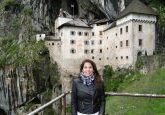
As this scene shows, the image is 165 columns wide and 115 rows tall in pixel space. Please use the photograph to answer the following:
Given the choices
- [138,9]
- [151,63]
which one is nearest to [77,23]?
[138,9]

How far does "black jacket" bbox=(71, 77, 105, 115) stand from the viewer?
29.2 feet

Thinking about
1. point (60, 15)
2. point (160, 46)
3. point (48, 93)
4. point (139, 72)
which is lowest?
point (48, 93)

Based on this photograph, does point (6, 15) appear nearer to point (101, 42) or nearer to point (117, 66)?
point (101, 42)

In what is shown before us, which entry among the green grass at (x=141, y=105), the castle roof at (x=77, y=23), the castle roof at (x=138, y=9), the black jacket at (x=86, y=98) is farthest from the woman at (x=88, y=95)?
the castle roof at (x=77, y=23)

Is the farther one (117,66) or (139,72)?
(117,66)

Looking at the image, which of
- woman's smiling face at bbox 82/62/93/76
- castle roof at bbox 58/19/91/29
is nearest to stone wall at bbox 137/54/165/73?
castle roof at bbox 58/19/91/29

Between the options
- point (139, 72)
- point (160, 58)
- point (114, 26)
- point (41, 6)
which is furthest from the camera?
point (41, 6)

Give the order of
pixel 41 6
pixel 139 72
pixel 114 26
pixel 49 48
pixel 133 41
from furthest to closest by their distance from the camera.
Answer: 1. pixel 41 6
2. pixel 49 48
3. pixel 114 26
4. pixel 133 41
5. pixel 139 72

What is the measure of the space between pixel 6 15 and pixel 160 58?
33.7 m

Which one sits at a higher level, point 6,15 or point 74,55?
point 6,15

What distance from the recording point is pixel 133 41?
5284 centimetres

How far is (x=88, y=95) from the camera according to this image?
8898 mm

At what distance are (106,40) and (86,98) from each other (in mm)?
50421

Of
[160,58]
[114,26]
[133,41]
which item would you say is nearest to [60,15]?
[114,26]
